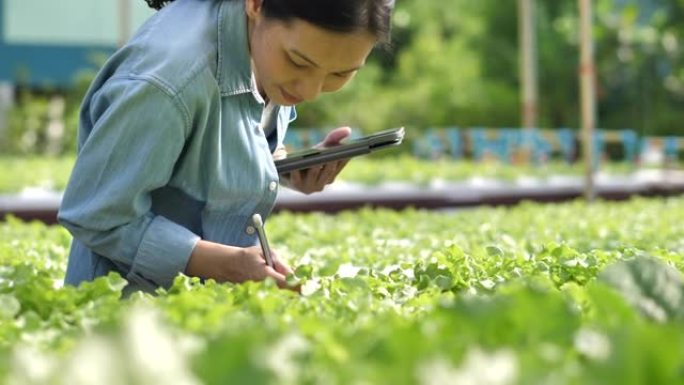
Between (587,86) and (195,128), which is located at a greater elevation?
(195,128)

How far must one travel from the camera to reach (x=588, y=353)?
1638 mm

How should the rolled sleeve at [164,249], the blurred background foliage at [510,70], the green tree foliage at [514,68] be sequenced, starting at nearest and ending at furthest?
1. the rolled sleeve at [164,249]
2. the blurred background foliage at [510,70]
3. the green tree foliage at [514,68]

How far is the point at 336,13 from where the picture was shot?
3.19 meters

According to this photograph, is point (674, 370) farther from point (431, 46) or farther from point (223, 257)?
point (431, 46)

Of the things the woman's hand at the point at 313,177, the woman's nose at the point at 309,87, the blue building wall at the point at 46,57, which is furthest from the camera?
the blue building wall at the point at 46,57

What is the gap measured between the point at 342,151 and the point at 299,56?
0.75m

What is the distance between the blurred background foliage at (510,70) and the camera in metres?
30.3

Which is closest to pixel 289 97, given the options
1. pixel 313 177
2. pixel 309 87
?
pixel 309 87

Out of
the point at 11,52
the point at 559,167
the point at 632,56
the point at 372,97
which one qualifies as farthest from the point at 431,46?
the point at 559,167

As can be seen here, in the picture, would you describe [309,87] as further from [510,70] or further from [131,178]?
[510,70]

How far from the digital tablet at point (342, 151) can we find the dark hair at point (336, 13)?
62 cm

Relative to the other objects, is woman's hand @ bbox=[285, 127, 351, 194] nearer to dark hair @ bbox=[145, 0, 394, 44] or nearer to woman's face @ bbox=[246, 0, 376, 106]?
woman's face @ bbox=[246, 0, 376, 106]

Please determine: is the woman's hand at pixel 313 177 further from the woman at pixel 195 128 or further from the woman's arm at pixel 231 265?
the woman's arm at pixel 231 265

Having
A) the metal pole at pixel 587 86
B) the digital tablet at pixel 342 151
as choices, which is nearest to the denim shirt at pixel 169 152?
the digital tablet at pixel 342 151
